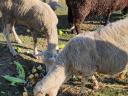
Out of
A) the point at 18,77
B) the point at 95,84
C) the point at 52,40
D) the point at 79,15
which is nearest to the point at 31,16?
the point at 52,40

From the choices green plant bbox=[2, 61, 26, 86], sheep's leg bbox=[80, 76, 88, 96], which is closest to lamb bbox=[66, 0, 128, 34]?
green plant bbox=[2, 61, 26, 86]

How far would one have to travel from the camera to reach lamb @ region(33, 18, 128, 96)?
23.0ft

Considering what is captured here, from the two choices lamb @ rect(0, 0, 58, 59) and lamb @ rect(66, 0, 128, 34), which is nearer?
lamb @ rect(0, 0, 58, 59)

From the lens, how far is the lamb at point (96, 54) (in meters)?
7.00

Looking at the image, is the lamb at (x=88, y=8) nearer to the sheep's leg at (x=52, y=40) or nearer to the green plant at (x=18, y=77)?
the sheep's leg at (x=52, y=40)

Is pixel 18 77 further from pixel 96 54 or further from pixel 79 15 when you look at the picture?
pixel 79 15

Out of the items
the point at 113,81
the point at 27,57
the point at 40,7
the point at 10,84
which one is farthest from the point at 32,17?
the point at 113,81

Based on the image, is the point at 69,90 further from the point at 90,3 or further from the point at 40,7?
the point at 90,3

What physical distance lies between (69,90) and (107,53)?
119cm

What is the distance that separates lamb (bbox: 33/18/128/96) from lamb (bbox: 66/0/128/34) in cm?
268

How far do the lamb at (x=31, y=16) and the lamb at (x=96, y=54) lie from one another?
118cm

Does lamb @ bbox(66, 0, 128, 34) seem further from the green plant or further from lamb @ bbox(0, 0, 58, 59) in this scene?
the green plant

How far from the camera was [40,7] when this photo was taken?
857cm

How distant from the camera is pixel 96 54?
7.06 meters
